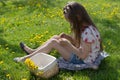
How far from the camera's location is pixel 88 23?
19.2ft

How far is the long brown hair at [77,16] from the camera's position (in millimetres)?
5785

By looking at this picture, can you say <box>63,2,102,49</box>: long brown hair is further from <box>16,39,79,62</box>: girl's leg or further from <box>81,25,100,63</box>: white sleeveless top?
<box>16,39,79,62</box>: girl's leg

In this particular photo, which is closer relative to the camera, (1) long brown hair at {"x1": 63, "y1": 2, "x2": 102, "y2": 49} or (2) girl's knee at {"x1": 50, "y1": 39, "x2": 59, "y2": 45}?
(1) long brown hair at {"x1": 63, "y1": 2, "x2": 102, "y2": 49}

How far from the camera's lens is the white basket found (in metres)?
5.38

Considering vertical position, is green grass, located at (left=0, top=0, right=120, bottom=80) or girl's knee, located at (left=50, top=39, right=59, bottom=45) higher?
girl's knee, located at (left=50, top=39, right=59, bottom=45)

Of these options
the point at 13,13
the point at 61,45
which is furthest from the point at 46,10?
the point at 61,45

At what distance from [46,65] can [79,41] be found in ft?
2.48

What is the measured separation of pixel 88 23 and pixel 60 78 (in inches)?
40.2

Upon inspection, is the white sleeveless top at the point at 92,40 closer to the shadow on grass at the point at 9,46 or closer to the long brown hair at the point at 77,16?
the long brown hair at the point at 77,16

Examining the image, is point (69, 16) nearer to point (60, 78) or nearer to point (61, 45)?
point (61, 45)

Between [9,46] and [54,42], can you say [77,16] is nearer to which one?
[54,42]

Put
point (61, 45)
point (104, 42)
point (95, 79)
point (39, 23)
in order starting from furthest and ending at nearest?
point (39, 23)
point (104, 42)
point (61, 45)
point (95, 79)

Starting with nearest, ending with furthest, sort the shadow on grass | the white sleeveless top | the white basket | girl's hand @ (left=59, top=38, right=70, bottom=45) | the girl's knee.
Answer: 1. the white basket
2. the white sleeveless top
3. girl's hand @ (left=59, top=38, right=70, bottom=45)
4. the girl's knee
5. the shadow on grass

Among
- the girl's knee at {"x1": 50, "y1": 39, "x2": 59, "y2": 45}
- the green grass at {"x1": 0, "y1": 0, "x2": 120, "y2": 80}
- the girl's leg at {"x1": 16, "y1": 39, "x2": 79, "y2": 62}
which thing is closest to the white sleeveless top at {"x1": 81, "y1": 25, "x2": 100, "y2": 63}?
the green grass at {"x1": 0, "y1": 0, "x2": 120, "y2": 80}
